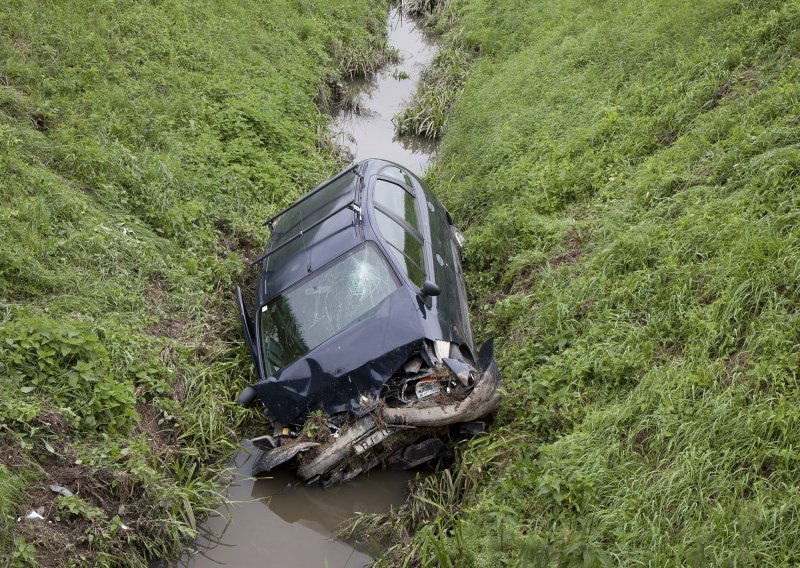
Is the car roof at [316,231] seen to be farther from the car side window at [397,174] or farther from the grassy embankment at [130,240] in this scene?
the grassy embankment at [130,240]

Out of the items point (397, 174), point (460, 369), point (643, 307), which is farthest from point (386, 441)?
point (397, 174)

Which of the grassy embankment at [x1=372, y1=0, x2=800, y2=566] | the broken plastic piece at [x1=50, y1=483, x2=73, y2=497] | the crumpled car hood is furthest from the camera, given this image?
the crumpled car hood

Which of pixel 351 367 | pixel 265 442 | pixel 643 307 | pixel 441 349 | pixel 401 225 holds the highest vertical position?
pixel 401 225

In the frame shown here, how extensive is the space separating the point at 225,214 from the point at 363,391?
391cm

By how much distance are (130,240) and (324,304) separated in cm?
255

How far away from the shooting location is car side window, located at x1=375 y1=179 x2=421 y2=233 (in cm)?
679

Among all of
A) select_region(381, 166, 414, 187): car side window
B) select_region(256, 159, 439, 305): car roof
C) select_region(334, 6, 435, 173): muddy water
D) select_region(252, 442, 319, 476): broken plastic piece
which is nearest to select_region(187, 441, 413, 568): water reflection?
select_region(252, 442, 319, 476): broken plastic piece

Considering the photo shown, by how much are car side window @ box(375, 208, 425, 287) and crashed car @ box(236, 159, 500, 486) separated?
0.05 feet

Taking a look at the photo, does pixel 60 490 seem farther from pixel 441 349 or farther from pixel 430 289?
pixel 430 289

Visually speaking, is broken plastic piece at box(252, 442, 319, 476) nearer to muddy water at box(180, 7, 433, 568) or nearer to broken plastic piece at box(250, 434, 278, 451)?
broken plastic piece at box(250, 434, 278, 451)

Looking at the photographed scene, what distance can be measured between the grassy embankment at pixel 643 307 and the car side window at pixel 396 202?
124 centimetres

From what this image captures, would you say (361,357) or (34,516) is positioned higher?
(34,516)

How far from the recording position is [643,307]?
5793 millimetres

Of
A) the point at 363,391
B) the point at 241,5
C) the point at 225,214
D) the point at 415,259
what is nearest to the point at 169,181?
the point at 225,214
